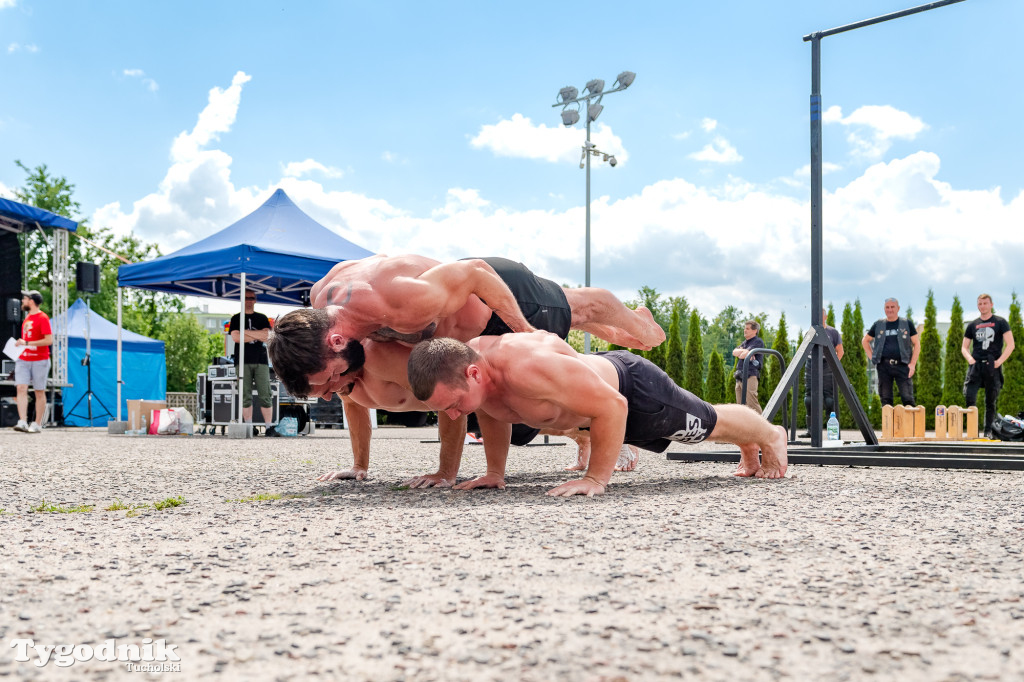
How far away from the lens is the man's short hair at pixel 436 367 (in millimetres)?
3031

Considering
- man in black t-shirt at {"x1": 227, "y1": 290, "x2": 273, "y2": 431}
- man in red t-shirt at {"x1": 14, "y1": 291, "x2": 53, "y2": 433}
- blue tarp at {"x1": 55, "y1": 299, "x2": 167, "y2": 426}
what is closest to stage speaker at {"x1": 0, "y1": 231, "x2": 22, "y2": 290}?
blue tarp at {"x1": 55, "y1": 299, "x2": 167, "y2": 426}

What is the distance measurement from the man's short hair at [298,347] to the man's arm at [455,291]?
34 cm

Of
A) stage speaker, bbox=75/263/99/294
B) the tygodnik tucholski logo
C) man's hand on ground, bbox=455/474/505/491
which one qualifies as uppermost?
stage speaker, bbox=75/263/99/294

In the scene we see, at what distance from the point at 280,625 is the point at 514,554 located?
737 mm

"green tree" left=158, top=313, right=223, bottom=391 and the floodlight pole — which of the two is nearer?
the floodlight pole

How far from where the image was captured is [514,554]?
2145 millimetres

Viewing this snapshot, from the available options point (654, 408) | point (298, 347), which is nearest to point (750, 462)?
point (654, 408)

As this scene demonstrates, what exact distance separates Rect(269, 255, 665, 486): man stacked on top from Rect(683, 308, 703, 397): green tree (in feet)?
48.0

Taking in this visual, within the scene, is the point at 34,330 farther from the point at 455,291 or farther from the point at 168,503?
the point at 455,291

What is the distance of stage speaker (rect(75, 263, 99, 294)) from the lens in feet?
39.8

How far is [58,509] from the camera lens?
3.15 meters

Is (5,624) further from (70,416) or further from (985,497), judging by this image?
→ (70,416)

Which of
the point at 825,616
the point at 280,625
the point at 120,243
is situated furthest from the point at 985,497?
the point at 120,243

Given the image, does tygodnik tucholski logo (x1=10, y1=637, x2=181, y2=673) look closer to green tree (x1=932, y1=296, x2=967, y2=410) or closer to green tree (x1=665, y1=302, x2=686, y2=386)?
green tree (x1=932, y1=296, x2=967, y2=410)
